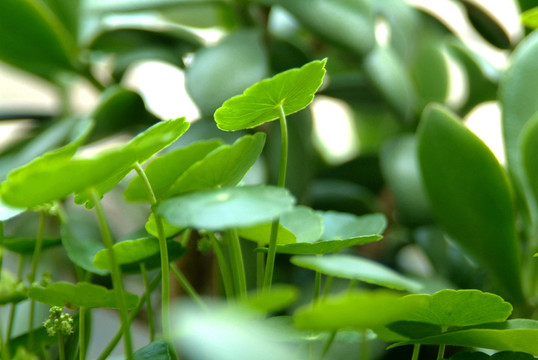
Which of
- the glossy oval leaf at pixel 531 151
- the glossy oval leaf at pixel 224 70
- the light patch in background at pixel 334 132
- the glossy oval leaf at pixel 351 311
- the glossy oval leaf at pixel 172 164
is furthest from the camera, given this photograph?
the light patch in background at pixel 334 132

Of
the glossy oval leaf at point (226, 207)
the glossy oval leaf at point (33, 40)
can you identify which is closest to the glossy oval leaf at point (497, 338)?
the glossy oval leaf at point (226, 207)

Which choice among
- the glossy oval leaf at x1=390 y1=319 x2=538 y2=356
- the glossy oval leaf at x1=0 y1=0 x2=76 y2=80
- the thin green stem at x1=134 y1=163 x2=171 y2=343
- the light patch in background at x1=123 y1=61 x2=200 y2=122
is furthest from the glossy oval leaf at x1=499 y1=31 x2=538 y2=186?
the light patch in background at x1=123 y1=61 x2=200 y2=122

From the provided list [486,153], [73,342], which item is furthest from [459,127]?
[73,342]

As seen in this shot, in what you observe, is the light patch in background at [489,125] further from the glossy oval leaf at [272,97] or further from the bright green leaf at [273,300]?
the bright green leaf at [273,300]

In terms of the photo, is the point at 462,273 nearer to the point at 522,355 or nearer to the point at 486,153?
the point at 486,153

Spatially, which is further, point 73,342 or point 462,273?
point 462,273

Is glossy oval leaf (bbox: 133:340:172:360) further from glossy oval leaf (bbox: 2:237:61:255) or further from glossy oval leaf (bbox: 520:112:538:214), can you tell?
glossy oval leaf (bbox: 520:112:538:214)
